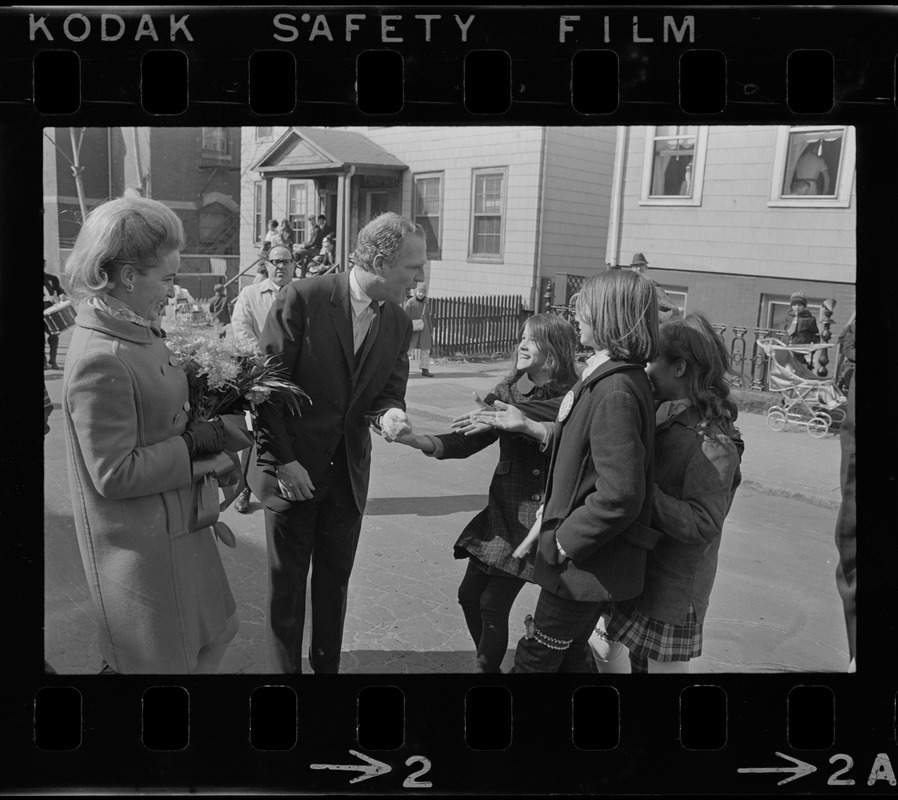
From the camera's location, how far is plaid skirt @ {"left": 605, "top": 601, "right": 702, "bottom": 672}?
9.21 ft

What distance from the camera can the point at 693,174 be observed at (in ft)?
10.2

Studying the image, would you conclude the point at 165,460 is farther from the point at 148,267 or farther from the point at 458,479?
the point at 458,479

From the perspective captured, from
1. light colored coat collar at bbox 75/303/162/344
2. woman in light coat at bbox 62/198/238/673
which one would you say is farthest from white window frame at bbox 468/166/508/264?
light colored coat collar at bbox 75/303/162/344

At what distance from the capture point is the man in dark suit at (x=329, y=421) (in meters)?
2.93

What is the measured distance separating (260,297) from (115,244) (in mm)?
630

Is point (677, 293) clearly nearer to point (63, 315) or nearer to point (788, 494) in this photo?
point (788, 494)

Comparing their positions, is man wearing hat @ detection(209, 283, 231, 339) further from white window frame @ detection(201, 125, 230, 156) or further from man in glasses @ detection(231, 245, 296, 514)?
white window frame @ detection(201, 125, 230, 156)

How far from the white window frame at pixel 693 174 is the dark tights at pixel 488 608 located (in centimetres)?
171
